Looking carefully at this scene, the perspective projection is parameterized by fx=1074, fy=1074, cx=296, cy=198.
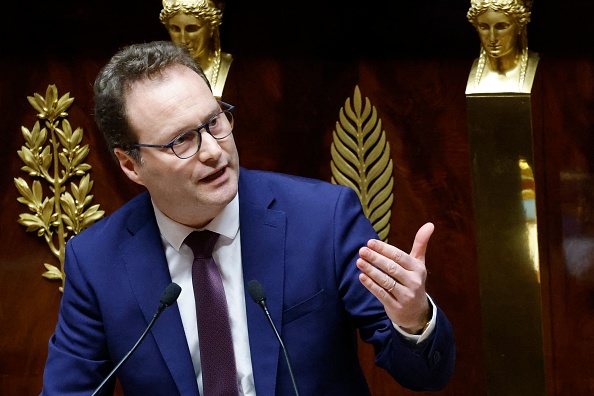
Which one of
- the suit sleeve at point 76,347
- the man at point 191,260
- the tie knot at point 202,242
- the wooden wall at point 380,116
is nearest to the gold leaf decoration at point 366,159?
the wooden wall at point 380,116

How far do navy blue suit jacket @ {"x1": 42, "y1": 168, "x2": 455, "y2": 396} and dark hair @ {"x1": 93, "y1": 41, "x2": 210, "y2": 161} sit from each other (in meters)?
0.14

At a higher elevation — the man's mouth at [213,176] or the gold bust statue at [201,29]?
the gold bust statue at [201,29]

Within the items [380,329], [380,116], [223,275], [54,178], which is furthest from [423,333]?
[54,178]

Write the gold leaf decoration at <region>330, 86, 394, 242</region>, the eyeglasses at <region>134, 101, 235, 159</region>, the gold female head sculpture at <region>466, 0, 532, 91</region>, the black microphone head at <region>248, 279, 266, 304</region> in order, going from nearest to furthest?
1. the black microphone head at <region>248, 279, 266, 304</region>
2. the eyeglasses at <region>134, 101, 235, 159</region>
3. the gold female head sculpture at <region>466, 0, 532, 91</region>
4. the gold leaf decoration at <region>330, 86, 394, 242</region>

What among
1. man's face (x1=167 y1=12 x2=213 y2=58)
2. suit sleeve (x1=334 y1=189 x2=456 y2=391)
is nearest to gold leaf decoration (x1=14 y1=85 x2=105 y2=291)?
man's face (x1=167 y1=12 x2=213 y2=58)

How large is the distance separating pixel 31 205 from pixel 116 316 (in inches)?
19.7

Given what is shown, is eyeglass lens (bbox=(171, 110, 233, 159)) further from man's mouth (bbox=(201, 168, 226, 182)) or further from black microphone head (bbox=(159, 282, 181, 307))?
black microphone head (bbox=(159, 282, 181, 307))

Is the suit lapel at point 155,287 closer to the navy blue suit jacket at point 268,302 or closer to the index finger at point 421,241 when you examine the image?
the navy blue suit jacket at point 268,302

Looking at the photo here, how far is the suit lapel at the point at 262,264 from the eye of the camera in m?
1.42

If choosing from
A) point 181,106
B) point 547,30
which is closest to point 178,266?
point 181,106

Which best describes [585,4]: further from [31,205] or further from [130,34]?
[31,205]

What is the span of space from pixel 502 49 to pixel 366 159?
318 millimetres

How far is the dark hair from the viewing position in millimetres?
1431

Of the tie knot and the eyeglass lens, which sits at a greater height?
the eyeglass lens
